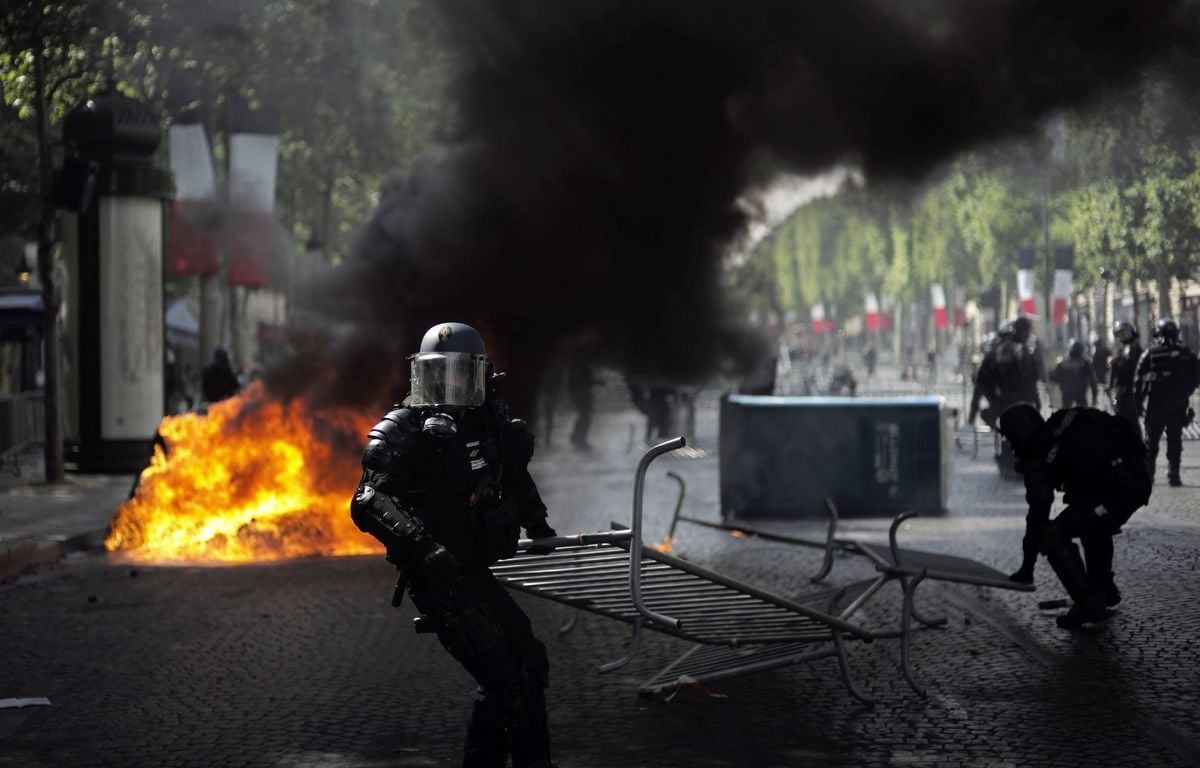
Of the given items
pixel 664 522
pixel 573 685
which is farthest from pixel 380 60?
pixel 573 685

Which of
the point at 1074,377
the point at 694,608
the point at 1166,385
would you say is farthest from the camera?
the point at 1074,377

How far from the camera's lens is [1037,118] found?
12.1 m

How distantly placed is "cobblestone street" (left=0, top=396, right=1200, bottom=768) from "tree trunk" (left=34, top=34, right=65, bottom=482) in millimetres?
7306

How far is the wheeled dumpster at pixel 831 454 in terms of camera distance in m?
13.0

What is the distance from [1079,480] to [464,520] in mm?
4136

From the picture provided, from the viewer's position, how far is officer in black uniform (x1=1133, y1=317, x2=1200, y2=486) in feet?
46.9

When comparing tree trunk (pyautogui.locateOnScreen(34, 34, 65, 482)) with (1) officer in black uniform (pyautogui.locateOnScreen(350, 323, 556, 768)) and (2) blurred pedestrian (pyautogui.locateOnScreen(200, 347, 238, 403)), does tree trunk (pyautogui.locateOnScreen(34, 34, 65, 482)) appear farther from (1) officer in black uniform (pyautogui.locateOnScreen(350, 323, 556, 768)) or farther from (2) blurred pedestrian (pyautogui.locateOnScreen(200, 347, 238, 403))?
(1) officer in black uniform (pyautogui.locateOnScreen(350, 323, 556, 768))

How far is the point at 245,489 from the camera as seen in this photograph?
1190 cm

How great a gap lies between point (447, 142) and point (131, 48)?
22.8ft

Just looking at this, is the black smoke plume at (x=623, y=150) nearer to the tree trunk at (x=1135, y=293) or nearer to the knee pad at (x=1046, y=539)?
the knee pad at (x=1046, y=539)

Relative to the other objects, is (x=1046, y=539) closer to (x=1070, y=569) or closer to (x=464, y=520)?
(x=1070, y=569)

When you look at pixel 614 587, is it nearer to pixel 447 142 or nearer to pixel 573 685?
pixel 573 685

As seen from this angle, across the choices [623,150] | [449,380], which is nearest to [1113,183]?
[623,150]

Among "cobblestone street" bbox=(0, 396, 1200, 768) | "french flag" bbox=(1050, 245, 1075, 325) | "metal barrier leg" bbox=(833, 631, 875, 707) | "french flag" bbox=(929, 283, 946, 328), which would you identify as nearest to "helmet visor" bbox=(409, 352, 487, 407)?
"cobblestone street" bbox=(0, 396, 1200, 768)
